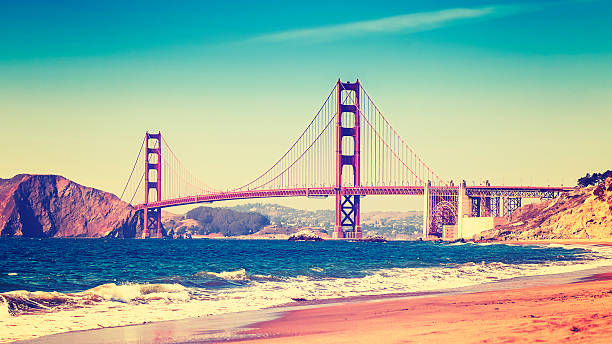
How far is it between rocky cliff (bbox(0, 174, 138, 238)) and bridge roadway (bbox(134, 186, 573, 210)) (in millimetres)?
62181

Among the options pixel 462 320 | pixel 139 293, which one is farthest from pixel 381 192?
pixel 462 320

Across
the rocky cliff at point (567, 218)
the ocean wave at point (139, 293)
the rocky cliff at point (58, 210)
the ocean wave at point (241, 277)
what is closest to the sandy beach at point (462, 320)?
the ocean wave at point (139, 293)

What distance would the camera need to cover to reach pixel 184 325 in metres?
Result: 15.9

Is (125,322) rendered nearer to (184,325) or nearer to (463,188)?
(184,325)

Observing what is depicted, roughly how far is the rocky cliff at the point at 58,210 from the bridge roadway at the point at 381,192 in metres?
62.2

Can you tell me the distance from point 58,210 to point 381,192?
11560 centimetres

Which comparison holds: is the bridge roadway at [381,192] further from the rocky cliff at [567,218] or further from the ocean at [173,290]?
the ocean at [173,290]

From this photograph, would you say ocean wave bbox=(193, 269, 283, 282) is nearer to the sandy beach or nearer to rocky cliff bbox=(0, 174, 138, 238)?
the sandy beach

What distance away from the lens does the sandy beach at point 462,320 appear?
38.0 ft

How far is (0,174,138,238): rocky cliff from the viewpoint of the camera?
177 meters

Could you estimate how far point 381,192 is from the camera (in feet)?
355

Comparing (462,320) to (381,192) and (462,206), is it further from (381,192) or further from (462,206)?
(462,206)

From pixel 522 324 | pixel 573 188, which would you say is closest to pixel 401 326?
pixel 522 324

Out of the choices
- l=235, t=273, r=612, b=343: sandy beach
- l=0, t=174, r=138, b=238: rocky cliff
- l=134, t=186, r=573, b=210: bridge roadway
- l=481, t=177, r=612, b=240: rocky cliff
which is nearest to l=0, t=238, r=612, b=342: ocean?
l=235, t=273, r=612, b=343: sandy beach
